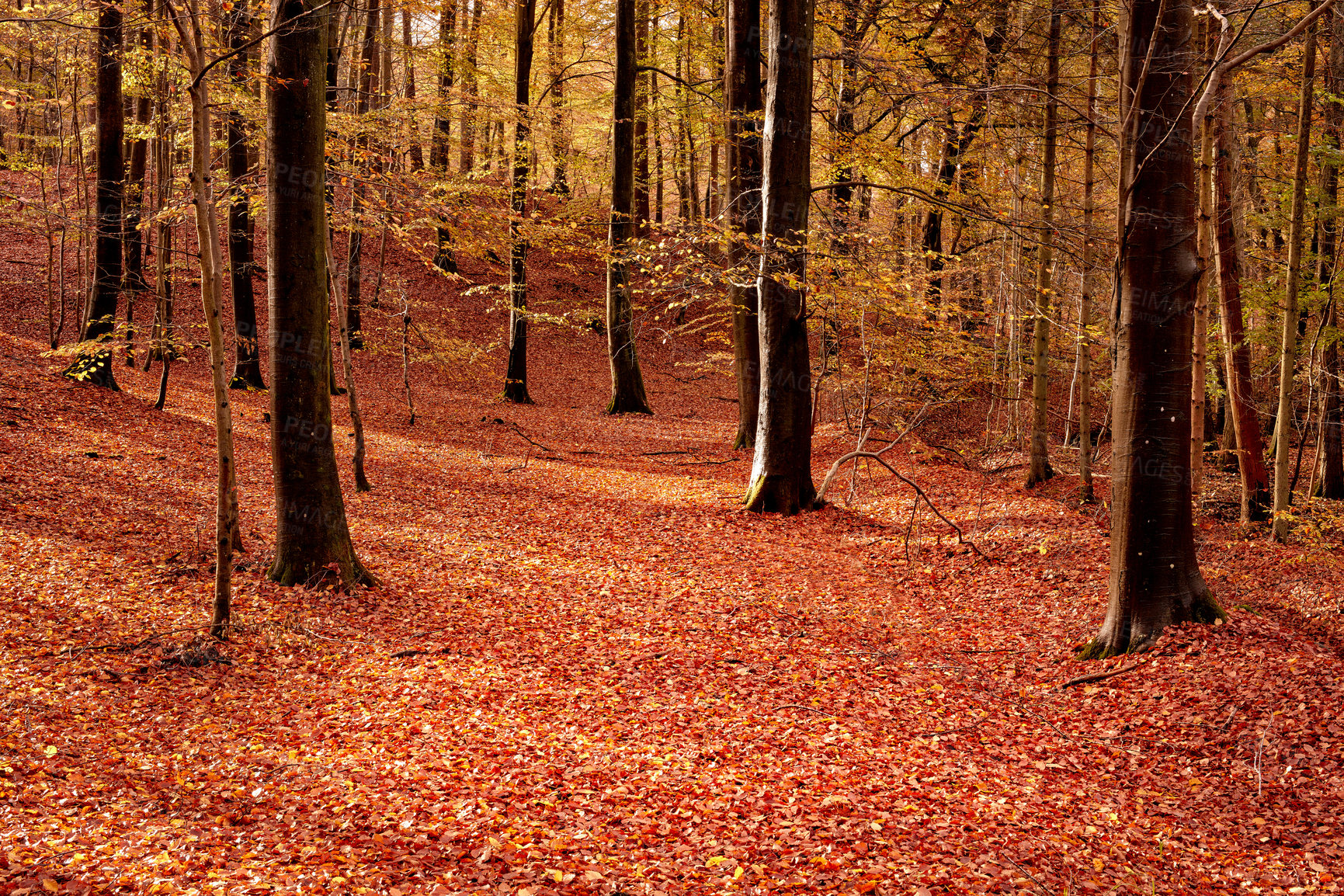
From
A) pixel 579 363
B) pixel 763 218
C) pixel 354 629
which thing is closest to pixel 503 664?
pixel 354 629

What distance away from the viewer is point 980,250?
1864 centimetres

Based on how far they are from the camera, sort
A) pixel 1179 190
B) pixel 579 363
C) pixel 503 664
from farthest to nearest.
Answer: pixel 579 363 → pixel 503 664 → pixel 1179 190

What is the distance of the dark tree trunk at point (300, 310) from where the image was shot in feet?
23.0

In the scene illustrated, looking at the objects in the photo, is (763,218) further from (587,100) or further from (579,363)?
(587,100)

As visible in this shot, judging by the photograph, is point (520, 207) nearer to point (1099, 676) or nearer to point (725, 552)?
point (725, 552)

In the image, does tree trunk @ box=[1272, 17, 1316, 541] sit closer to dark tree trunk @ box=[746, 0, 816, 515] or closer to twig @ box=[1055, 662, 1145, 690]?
twig @ box=[1055, 662, 1145, 690]

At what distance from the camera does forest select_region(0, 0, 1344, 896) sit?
169 inches

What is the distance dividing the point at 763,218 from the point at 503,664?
22.0ft

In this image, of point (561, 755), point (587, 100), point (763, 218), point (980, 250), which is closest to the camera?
point (561, 755)

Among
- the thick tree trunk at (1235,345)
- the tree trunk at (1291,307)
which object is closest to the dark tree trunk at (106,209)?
the thick tree trunk at (1235,345)

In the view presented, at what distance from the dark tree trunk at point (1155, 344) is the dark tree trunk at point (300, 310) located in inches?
259

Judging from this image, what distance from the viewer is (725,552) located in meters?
9.52

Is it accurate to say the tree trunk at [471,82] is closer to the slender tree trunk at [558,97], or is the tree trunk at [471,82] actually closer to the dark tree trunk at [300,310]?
the slender tree trunk at [558,97]

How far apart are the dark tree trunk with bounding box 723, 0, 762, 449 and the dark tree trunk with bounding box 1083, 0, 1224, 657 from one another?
5.84 metres
